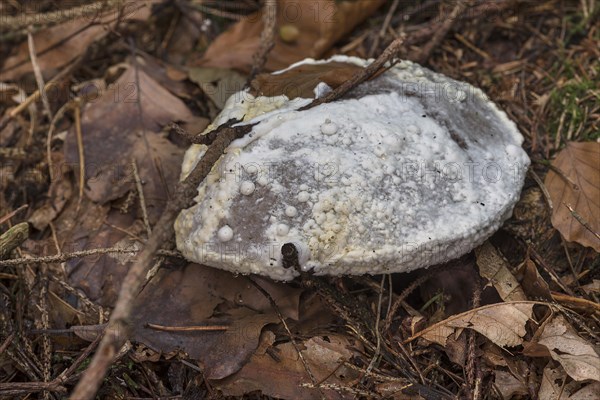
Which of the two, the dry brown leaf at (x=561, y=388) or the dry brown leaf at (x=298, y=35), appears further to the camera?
the dry brown leaf at (x=298, y=35)

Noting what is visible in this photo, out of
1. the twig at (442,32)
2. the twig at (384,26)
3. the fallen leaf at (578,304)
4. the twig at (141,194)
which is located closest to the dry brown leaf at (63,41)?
the twig at (141,194)

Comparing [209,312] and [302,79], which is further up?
[302,79]

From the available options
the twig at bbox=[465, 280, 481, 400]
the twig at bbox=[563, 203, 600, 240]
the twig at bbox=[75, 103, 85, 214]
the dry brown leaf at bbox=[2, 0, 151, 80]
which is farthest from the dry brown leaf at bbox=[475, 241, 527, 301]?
the dry brown leaf at bbox=[2, 0, 151, 80]

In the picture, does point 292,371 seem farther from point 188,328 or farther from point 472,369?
point 472,369

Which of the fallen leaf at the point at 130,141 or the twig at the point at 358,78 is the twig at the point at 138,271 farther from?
the fallen leaf at the point at 130,141

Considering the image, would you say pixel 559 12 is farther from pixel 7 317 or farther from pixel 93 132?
pixel 7 317

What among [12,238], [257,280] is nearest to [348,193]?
[257,280]

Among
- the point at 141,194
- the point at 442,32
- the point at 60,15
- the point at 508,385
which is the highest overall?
the point at 60,15
